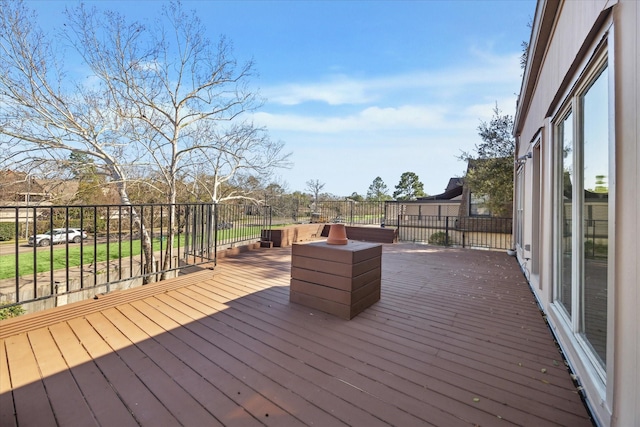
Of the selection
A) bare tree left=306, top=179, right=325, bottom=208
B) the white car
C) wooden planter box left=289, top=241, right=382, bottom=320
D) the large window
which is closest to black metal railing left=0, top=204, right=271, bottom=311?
the white car

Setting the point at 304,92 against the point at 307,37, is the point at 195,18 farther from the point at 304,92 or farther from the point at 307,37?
the point at 304,92

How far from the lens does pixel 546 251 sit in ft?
9.37

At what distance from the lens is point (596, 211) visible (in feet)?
5.48

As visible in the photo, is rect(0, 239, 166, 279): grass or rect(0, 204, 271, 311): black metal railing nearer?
rect(0, 204, 271, 311): black metal railing

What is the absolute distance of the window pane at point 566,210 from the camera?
2.24m

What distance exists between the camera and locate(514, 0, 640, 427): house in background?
1146mm

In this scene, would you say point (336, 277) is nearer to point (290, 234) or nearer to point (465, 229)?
point (290, 234)

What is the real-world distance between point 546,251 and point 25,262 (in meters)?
15.2

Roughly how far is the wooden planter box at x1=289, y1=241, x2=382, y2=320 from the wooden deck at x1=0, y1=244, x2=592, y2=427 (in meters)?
0.13

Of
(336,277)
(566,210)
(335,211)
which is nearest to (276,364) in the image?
(336,277)

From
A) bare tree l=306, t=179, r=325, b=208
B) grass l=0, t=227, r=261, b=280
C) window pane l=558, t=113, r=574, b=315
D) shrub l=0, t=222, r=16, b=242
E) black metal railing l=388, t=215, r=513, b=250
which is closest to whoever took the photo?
window pane l=558, t=113, r=574, b=315

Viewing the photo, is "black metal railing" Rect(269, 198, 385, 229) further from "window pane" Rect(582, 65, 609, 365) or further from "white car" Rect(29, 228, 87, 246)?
"window pane" Rect(582, 65, 609, 365)

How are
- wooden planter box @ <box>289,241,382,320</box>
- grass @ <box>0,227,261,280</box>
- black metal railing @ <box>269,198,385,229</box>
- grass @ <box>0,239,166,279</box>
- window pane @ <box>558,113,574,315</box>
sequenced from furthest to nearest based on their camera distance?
1. black metal railing @ <box>269,198,385,229</box>
2. grass @ <box>0,239,166,279</box>
3. grass @ <box>0,227,261,280</box>
4. wooden planter box @ <box>289,241,382,320</box>
5. window pane @ <box>558,113,574,315</box>

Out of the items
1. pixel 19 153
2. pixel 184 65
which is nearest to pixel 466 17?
pixel 184 65
